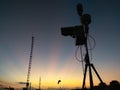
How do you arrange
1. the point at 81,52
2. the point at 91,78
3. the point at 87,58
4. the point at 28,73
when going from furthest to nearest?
the point at 28,73, the point at 81,52, the point at 87,58, the point at 91,78

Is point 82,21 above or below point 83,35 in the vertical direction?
above

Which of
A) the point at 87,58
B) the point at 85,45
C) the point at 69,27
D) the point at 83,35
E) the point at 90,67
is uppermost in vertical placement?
the point at 69,27

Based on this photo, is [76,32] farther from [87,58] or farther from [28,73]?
[28,73]

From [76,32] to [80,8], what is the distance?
178 centimetres

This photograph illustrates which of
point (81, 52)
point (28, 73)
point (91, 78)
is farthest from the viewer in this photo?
point (28, 73)

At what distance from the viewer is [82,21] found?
35.2 ft

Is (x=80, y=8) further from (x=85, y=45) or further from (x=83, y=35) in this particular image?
(x=85, y=45)

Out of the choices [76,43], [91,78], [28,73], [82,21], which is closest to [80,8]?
[82,21]

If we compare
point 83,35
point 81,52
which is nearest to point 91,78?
point 81,52

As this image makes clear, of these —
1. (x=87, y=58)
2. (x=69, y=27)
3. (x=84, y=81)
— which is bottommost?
(x=84, y=81)

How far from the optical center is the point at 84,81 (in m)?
9.62

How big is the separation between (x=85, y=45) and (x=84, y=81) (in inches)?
93.6

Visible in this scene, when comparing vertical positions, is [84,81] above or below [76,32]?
below

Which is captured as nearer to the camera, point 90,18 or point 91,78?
point 91,78
